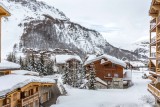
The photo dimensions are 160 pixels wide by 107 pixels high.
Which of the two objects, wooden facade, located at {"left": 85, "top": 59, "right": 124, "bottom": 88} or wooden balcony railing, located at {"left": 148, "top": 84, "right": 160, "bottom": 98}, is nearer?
wooden balcony railing, located at {"left": 148, "top": 84, "right": 160, "bottom": 98}

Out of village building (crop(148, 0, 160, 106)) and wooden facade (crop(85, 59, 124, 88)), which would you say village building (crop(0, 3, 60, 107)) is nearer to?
village building (crop(148, 0, 160, 106))

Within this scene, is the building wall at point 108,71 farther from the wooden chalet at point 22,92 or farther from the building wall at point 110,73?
the wooden chalet at point 22,92

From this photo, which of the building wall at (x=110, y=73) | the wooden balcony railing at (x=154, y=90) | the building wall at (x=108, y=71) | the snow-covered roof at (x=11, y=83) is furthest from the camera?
the building wall at (x=108, y=71)

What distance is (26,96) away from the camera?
31938 mm

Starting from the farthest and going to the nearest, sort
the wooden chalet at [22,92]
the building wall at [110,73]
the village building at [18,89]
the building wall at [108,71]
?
the building wall at [108,71], the building wall at [110,73], the village building at [18,89], the wooden chalet at [22,92]

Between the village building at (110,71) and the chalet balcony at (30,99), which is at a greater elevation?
the village building at (110,71)

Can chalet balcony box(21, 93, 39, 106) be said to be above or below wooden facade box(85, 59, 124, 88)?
below

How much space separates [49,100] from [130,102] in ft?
36.7

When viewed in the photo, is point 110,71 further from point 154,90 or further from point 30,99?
point 30,99

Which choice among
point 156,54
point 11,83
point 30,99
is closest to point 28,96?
point 30,99

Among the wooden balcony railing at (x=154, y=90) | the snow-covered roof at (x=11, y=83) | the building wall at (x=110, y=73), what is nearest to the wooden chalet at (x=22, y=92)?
the snow-covered roof at (x=11, y=83)

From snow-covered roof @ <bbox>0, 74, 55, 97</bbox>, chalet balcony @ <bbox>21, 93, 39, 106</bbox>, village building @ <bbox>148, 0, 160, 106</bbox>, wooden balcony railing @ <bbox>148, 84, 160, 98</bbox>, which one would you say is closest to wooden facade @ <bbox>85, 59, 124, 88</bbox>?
village building @ <bbox>148, 0, 160, 106</bbox>

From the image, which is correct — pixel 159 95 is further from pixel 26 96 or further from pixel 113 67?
pixel 113 67

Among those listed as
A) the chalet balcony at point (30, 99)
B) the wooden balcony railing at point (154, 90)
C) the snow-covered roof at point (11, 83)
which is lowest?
the chalet balcony at point (30, 99)
